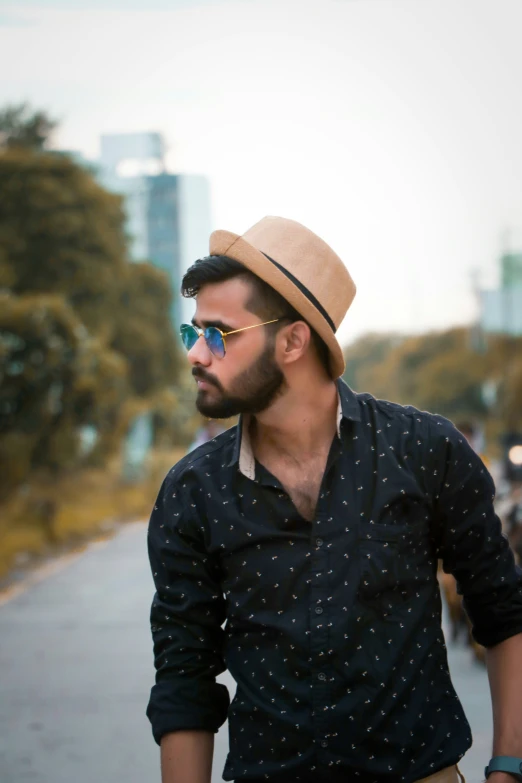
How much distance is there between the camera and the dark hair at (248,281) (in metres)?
2.43

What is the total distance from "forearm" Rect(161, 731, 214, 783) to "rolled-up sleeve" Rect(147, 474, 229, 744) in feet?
0.06

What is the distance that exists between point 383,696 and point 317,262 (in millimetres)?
851

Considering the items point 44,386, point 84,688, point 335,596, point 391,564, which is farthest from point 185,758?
point 44,386

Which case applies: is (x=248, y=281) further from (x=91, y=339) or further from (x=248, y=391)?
(x=91, y=339)

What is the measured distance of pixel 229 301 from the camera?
2.44 meters

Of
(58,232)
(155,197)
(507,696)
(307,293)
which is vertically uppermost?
(155,197)

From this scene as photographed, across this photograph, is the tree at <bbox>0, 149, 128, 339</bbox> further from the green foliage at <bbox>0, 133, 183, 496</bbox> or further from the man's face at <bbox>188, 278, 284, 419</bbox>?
the man's face at <bbox>188, 278, 284, 419</bbox>

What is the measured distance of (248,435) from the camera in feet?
8.21

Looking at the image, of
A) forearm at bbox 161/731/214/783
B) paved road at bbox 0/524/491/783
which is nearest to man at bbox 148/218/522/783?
forearm at bbox 161/731/214/783

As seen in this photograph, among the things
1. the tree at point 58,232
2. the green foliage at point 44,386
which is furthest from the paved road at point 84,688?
the tree at point 58,232

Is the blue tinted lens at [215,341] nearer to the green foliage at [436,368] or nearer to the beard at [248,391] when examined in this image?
the beard at [248,391]

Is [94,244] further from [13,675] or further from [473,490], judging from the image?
[473,490]

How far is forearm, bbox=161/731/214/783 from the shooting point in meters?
2.35

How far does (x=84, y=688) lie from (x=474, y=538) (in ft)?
20.5
